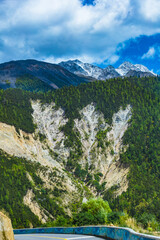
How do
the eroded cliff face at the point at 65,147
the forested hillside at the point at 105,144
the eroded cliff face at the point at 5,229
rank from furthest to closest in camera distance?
1. the eroded cliff face at the point at 65,147
2. the forested hillside at the point at 105,144
3. the eroded cliff face at the point at 5,229

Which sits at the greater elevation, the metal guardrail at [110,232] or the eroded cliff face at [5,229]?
the eroded cliff face at [5,229]

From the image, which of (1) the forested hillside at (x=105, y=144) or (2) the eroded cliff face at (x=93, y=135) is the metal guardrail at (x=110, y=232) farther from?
(2) the eroded cliff face at (x=93, y=135)

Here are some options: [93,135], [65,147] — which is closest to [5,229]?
[65,147]

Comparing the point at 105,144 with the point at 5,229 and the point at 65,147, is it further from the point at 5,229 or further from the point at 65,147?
the point at 5,229

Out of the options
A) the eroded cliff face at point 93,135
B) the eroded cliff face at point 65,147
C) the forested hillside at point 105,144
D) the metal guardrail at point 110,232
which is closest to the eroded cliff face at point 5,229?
the metal guardrail at point 110,232

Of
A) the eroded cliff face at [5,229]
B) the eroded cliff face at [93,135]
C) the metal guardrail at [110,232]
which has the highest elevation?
the eroded cliff face at [93,135]

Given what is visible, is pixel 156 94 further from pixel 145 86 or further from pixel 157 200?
pixel 157 200
